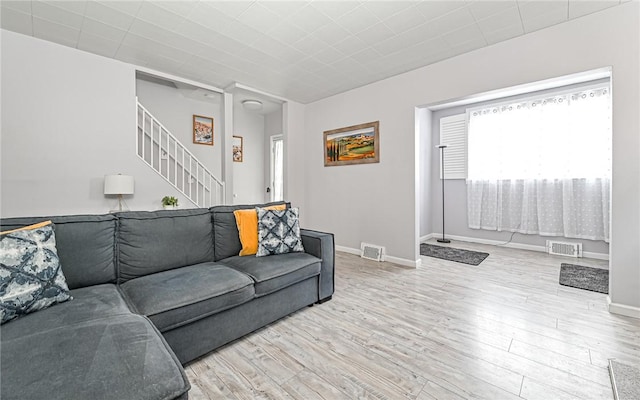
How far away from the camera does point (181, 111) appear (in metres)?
4.73

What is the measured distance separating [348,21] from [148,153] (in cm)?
356

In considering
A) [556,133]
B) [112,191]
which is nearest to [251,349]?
[112,191]

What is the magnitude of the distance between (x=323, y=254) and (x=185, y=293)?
3.87 feet

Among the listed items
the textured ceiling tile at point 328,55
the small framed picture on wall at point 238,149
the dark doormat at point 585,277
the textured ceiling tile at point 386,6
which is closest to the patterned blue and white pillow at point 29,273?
the textured ceiling tile at point 386,6

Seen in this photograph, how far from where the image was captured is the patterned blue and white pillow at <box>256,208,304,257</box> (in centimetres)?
233

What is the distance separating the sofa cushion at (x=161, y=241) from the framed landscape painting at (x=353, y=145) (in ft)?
8.46

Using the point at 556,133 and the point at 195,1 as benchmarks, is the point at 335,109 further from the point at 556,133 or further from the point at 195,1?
the point at 556,133

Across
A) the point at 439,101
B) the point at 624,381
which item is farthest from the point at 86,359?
the point at 439,101

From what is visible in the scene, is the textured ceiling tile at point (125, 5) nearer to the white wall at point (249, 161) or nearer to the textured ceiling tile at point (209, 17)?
the textured ceiling tile at point (209, 17)

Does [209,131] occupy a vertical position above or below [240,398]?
above

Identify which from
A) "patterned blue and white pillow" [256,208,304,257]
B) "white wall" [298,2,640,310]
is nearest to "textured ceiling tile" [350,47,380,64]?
"white wall" [298,2,640,310]

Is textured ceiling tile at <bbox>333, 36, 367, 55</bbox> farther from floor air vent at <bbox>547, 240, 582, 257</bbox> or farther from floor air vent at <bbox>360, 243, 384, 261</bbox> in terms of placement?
floor air vent at <bbox>547, 240, 582, 257</bbox>

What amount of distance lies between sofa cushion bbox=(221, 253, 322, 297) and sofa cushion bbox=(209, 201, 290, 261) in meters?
0.08

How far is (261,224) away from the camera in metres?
2.38
